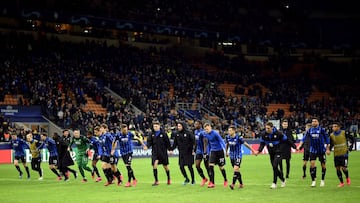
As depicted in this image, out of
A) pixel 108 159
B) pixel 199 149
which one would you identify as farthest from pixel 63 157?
pixel 199 149

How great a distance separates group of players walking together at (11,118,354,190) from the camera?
24312 millimetres

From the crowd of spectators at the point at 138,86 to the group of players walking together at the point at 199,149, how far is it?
17659 mm

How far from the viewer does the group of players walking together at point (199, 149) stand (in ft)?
79.8

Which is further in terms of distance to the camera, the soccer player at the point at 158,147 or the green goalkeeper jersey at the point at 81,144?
the green goalkeeper jersey at the point at 81,144

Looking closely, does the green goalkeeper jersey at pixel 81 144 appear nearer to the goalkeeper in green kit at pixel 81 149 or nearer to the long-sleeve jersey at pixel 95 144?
the goalkeeper in green kit at pixel 81 149

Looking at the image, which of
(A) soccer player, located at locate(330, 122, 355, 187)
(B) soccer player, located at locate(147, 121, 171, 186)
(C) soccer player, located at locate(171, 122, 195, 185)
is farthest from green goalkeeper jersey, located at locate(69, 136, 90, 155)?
(A) soccer player, located at locate(330, 122, 355, 187)

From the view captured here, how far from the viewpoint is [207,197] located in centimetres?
2144

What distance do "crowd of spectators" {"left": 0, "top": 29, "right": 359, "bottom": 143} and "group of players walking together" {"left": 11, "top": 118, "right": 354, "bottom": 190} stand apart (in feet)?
57.9

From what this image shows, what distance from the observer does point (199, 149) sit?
26.3 metres

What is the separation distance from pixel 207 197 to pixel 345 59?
64.2 metres

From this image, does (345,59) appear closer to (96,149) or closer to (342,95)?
(342,95)

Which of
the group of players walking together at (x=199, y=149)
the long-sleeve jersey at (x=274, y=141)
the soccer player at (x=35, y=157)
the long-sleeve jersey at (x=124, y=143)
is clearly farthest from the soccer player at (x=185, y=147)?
the soccer player at (x=35, y=157)

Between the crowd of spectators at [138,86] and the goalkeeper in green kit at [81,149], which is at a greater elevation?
the crowd of spectators at [138,86]

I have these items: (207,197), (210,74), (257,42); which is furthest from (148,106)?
(207,197)
